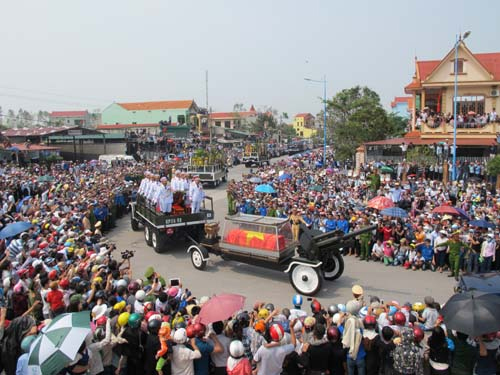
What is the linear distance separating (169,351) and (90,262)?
3923mm

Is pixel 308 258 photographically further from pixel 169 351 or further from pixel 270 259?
pixel 169 351

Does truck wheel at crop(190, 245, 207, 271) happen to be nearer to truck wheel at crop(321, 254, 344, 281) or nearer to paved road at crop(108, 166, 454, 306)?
paved road at crop(108, 166, 454, 306)

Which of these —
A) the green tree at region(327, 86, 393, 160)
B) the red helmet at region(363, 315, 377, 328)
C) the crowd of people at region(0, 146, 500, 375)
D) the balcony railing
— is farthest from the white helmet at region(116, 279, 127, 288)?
the green tree at region(327, 86, 393, 160)

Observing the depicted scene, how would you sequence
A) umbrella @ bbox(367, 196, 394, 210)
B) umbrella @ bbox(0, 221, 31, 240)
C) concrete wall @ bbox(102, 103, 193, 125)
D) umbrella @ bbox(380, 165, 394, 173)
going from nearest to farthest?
umbrella @ bbox(0, 221, 31, 240), umbrella @ bbox(367, 196, 394, 210), umbrella @ bbox(380, 165, 394, 173), concrete wall @ bbox(102, 103, 193, 125)

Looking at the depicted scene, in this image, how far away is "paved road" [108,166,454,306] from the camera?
411 inches

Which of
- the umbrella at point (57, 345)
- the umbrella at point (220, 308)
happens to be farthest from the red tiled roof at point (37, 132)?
the umbrella at point (57, 345)

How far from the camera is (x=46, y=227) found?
12.1 meters

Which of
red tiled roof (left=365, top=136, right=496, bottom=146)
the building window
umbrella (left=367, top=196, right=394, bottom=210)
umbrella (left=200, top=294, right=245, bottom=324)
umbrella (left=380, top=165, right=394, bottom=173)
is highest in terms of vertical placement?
the building window

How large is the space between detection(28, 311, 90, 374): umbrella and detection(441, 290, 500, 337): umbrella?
4393 mm

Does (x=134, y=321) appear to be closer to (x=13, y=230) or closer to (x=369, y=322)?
(x=369, y=322)

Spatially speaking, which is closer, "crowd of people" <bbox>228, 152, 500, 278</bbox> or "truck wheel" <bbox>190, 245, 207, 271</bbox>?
"crowd of people" <bbox>228, 152, 500, 278</bbox>

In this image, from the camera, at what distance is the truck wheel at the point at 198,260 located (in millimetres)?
12391

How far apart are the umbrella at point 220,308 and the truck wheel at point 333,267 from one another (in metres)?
5.45

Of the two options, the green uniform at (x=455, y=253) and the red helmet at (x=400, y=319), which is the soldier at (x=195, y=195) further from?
the red helmet at (x=400, y=319)
